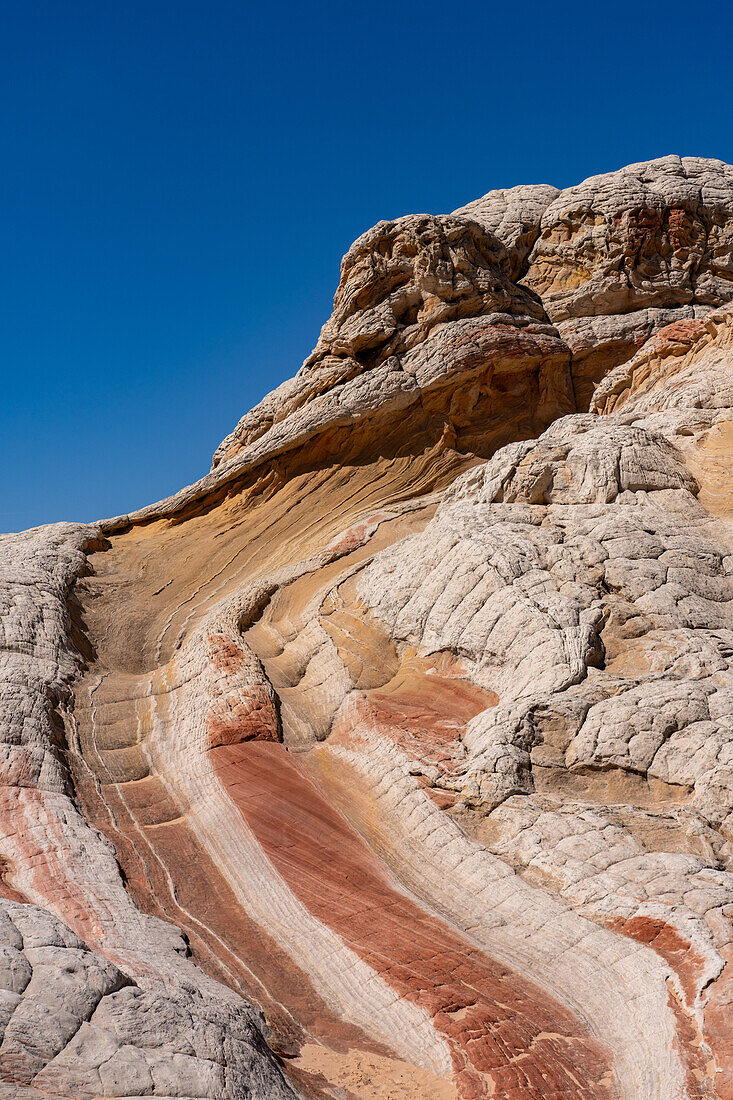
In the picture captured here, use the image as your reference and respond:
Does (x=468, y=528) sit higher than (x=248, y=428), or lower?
lower

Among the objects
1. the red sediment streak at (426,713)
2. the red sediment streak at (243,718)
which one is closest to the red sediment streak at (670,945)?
the red sediment streak at (426,713)

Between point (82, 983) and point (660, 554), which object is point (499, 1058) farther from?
point (660, 554)

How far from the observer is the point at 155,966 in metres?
6.31

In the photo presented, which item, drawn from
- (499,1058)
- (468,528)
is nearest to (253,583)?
(468,528)

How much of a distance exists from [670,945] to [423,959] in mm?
2074

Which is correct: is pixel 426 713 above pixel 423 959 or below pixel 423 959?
above

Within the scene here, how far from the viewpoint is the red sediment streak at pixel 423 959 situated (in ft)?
19.9

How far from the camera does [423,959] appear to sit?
731 centimetres

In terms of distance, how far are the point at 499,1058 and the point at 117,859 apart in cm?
438

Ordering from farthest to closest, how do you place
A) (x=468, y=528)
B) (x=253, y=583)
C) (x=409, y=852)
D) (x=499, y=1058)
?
(x=253, y=583)
(x=468, y=528)
(x=409, y=852)
(x=499, y=1058)

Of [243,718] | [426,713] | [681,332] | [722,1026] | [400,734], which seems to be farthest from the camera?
[681,332]

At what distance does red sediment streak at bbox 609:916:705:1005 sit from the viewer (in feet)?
21.4

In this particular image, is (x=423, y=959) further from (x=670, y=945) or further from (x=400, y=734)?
(x=400, y=734)

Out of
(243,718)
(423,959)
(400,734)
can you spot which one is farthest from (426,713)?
(423,959)
